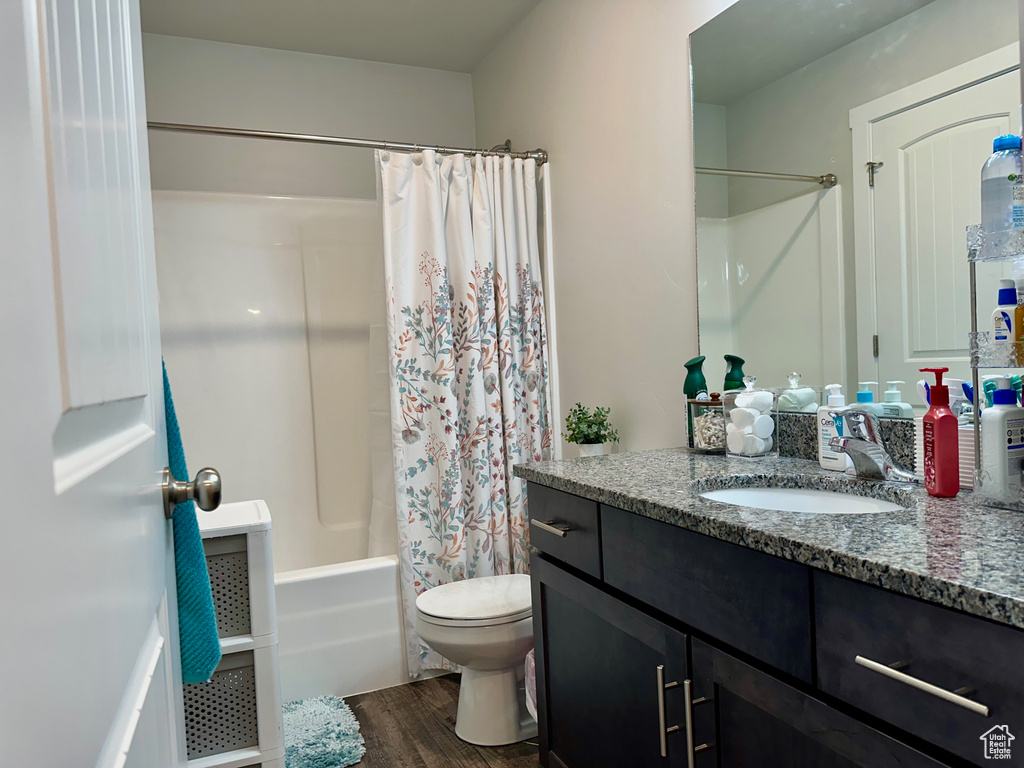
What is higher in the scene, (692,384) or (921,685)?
(692,384)

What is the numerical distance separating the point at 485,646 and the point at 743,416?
936mm

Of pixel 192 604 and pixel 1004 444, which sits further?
pixel 1004 444

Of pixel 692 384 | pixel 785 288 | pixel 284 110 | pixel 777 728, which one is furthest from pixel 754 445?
pixel 284 110

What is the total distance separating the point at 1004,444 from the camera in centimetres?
111

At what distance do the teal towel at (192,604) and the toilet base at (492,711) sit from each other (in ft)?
4.61

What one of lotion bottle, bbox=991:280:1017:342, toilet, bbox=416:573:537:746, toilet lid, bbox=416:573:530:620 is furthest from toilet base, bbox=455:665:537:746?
lotion bottle, bbox=991:280:1017:342

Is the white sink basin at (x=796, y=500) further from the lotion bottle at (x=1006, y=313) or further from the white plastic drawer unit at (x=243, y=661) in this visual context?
the white plastic drawer unit at (x=243, y=661)

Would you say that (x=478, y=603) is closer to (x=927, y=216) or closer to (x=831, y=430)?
(x=831, y=430)

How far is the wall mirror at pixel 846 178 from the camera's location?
52.7 inches

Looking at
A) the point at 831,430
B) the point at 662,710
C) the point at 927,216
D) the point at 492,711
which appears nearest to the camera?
the point at 662,710

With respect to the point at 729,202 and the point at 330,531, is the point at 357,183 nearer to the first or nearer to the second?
the point at 330,531

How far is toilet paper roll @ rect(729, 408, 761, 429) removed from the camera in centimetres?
174

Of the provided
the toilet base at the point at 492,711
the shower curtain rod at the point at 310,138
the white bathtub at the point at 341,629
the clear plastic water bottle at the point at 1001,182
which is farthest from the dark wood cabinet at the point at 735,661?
the shower curtain rod at the point at 310,138

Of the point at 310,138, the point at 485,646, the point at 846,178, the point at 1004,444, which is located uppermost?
the point at 310,138
